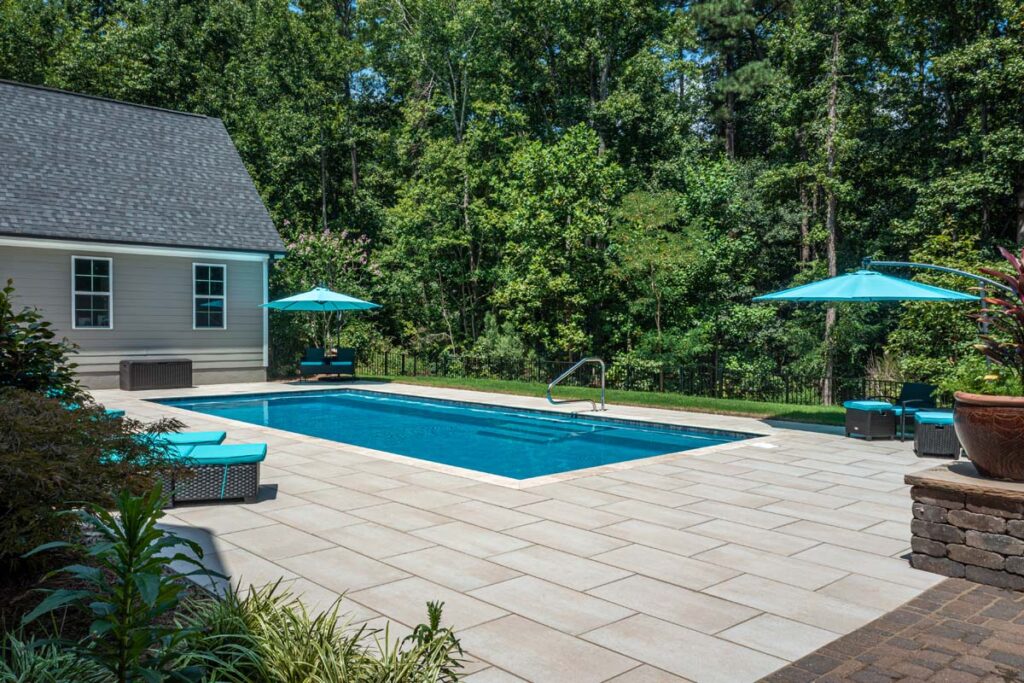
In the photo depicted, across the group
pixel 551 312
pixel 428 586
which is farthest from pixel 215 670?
Answer: pixel 551 312

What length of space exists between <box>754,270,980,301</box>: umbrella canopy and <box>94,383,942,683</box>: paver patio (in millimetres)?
2453

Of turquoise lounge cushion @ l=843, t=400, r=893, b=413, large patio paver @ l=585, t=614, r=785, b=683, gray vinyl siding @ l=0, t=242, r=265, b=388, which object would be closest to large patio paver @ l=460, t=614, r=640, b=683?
large patio paver @ l=585, t=614, r=785, b=683

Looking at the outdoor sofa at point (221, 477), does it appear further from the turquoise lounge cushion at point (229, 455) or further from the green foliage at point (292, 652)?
the green foliage at point (292, 652)

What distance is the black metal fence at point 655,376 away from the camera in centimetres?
1777

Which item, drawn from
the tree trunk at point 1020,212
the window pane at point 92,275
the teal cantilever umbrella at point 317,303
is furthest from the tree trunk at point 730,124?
the window pane at point 92,275

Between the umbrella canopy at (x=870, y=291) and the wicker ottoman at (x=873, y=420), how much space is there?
1534 mm

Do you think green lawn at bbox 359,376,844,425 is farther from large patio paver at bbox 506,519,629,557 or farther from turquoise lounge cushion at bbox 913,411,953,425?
large patio paver at bbox 506,519,629,557

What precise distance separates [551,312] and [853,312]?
26.5 feet

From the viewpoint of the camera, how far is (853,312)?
800 inches

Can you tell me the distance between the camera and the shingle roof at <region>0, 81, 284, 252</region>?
1705 cm

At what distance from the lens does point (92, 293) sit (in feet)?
56.3

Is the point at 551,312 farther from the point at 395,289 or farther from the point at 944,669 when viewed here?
the point at 944,669

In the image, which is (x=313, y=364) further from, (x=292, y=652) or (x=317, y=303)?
(x=292, y=652)

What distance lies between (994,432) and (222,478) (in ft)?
19.9
